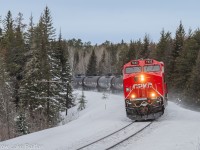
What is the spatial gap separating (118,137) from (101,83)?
173 feet

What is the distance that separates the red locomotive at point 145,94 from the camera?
23859 mm

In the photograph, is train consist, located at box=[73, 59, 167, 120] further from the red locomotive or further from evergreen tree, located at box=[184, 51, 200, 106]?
evergreen tree, located at box=[184, 51, 200, 106]

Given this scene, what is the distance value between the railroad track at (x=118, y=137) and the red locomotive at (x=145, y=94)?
42.9 inches

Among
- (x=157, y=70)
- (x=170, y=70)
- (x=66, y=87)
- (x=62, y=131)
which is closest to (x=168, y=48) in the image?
(x=170, y=70)

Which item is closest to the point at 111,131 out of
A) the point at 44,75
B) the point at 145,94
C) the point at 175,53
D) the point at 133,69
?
the point at 145,94

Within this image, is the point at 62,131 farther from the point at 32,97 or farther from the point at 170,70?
the point at 170,70

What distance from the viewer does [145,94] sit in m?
24.0

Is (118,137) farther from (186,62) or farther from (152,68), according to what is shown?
(186,62)

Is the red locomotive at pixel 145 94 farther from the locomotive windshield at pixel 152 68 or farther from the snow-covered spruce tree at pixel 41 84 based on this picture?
the snow-covered spruce tree at pixel 41 84

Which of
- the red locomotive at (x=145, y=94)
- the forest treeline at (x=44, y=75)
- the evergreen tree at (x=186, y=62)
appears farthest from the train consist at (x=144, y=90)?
the evergreen tree at (x=186, y=62)

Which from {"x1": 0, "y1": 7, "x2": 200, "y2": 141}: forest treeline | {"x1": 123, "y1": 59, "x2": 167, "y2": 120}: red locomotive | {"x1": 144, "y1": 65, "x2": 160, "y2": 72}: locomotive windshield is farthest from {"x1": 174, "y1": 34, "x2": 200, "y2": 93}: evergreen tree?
{"x1": 123, "y1": 59, "x2": 167, "y2": 120}: red locomotive

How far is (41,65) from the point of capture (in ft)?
155

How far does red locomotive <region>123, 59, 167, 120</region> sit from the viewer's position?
2386 cm

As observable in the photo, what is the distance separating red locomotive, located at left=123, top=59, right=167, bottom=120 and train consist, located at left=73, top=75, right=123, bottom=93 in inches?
1345
